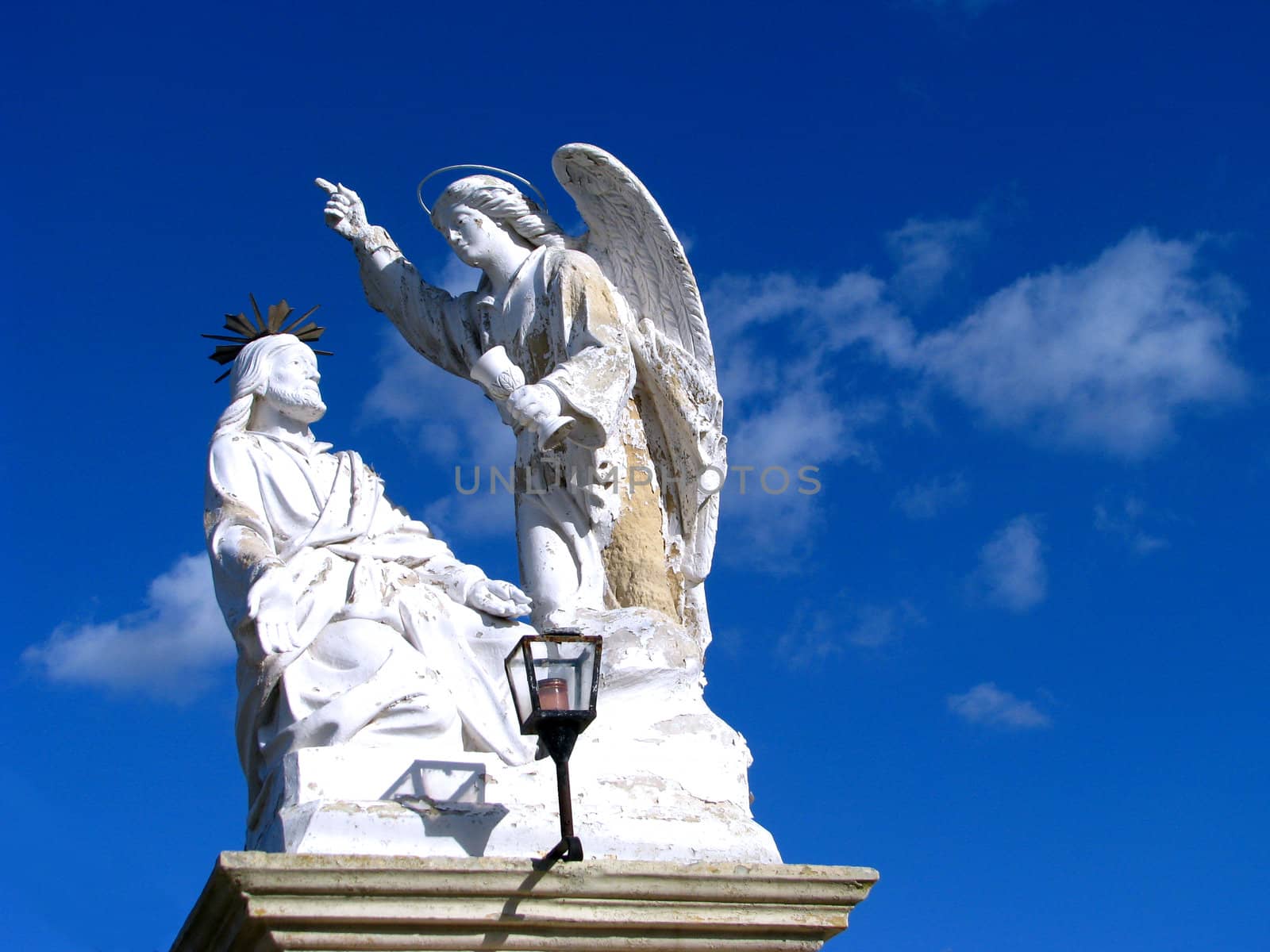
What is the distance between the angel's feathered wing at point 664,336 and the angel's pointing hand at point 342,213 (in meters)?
1.08

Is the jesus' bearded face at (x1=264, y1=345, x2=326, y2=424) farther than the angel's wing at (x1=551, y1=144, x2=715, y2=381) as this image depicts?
No

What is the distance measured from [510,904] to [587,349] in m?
2.75

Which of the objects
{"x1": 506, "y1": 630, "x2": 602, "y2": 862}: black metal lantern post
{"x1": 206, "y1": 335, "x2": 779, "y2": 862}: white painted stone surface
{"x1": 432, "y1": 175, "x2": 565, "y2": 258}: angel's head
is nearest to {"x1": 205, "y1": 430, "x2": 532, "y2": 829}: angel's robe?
{"x1": 206, "y1": 335, "x2": 779, "y2": 862}: white painted stone surface

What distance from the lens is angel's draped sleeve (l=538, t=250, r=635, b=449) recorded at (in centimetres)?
670

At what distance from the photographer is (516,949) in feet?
15.9

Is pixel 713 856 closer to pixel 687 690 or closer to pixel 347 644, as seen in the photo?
pixel 687 690

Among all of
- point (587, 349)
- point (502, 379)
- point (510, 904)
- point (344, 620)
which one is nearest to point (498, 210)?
point (587, 349)

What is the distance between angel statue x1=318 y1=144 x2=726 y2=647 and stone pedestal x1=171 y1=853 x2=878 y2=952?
183 cm

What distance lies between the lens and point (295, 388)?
6.33 metres

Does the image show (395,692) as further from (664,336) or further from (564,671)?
(664,336)

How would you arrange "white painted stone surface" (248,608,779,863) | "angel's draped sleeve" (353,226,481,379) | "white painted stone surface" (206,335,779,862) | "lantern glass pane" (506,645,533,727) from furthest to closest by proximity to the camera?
1. "angel's draped sleeve" (353,226,481,379)
2. "white painted stone surface" (206,335,779,862)
3. "white painted stone surface" (248,608,779,863)
4. "lantern glass pane" (506,645,533,727)

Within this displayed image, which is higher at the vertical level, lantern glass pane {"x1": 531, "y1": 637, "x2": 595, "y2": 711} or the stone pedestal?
lantern glass pane {"x1": 531, "y1": 637, "x2": 595, "y2": 711}

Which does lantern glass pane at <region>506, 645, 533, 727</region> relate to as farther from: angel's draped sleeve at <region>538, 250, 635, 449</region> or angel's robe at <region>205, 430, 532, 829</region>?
angel's draped sleeve at <region>538, 250, 635, 449</region>

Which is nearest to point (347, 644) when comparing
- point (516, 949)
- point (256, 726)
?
point (256, 726)
